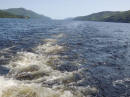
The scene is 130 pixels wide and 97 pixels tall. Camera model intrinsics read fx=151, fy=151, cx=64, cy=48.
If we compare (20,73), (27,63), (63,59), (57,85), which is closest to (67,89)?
(57,85)

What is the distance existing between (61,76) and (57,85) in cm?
172

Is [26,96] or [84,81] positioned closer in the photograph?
[26,96]

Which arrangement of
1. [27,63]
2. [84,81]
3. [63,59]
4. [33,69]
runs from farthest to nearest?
[63,59], [27,63], [33,69], [84,81]

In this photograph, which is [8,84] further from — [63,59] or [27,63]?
[63,59]

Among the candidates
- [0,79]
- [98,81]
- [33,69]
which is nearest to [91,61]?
[98,81]

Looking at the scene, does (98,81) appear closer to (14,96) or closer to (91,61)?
(91,61)

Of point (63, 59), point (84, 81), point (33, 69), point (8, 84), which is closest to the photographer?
point (8, 84)

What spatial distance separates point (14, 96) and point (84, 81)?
549 centimetres

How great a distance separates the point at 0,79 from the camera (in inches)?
430

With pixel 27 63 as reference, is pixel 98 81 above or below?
below

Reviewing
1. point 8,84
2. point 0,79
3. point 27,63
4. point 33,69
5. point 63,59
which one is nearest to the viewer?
point 8,84

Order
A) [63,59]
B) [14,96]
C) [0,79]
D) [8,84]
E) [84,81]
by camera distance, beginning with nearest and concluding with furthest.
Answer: [14,96] → [8,84] → [0,79] → [84,81] → [63,59]

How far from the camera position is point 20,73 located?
12266 millimetres

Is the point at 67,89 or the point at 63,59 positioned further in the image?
the point at 63,59
